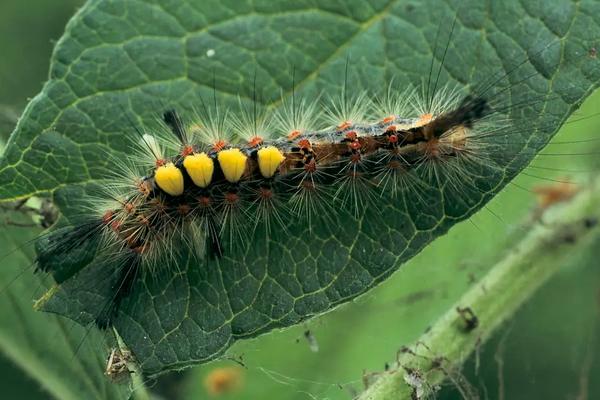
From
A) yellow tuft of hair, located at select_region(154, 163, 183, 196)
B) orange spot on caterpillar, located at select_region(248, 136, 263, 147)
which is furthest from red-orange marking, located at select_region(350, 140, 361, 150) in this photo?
yellow tuft of hair, located at select_region(154, 163, 183, 196)

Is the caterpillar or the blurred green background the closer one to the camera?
the caterpillar

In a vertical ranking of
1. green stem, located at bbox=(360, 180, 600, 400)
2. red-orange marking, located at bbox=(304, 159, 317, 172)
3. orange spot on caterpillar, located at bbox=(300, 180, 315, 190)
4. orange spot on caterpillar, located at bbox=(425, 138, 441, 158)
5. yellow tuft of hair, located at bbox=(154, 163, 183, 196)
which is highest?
yellow tuft of hair, located at bbox=(154, 163, 183, 196)

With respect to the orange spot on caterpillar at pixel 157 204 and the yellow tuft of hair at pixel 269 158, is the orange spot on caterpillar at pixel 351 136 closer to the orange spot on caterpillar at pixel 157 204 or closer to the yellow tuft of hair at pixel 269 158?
the yellow tuft of hair at pixel 269 158

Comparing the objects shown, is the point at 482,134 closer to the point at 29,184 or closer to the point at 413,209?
the point at 413,209

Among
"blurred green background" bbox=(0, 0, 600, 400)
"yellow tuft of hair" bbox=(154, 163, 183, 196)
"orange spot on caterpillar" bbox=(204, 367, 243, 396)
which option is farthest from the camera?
"orange spot on caterpillar" bbox=(204, 367, 243, 396)

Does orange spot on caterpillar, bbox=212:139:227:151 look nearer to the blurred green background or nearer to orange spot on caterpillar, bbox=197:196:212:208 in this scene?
orange spot on caterpillar, bbox=197:196:212:208

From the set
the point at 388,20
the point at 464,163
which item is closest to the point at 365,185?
the point at 464,163

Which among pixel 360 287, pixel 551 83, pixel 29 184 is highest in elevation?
pixel 29 184
